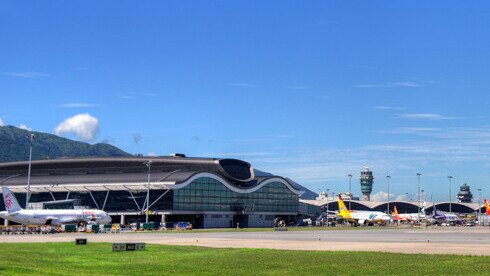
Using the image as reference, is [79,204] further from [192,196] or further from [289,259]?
[289,259]

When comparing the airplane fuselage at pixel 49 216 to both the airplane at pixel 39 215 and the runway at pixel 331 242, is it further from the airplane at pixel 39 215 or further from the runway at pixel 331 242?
the runway at pixel 331 242

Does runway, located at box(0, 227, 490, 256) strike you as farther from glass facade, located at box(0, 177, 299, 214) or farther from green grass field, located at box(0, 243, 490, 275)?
glass facade, located at box(0, 177, 299, 214)

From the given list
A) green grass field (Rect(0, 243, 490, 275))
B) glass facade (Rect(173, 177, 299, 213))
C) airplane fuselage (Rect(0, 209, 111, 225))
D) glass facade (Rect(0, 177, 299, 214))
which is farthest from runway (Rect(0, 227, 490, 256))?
glass facade (Rect(173, 177, 299, 213))

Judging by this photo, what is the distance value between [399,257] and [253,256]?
10.8 metres

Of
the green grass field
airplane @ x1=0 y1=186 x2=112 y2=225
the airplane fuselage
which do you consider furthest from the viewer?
the airplane fuselage

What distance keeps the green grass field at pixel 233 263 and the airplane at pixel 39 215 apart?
7433 cm

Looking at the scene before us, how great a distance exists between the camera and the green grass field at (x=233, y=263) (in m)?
37.6

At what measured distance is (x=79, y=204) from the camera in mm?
187000

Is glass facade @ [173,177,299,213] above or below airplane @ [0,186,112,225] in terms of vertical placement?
above

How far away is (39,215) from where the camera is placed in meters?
127

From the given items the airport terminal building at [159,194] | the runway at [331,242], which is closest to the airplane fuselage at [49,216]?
the runway at [331,242]

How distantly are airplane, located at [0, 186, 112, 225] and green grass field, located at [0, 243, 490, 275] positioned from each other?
7433 centimetres

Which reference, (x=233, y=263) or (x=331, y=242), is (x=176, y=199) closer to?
(x=331, y=242)

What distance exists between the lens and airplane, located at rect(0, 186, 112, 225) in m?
124
